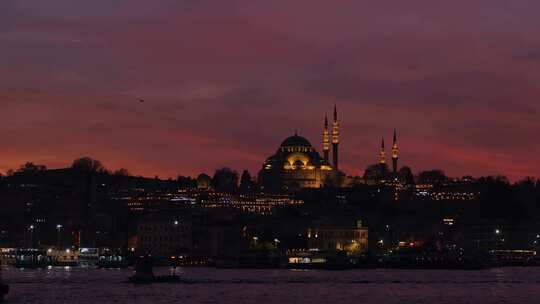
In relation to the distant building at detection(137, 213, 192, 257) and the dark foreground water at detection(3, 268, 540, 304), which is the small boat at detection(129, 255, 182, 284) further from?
the distant building at detection(137, 213, 192, 257)

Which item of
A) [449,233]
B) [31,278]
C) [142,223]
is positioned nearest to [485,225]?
[449,233]

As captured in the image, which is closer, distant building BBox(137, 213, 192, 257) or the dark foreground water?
the dark foreground water

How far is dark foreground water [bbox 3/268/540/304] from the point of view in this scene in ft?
233

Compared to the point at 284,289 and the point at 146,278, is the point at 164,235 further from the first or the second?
the point at 284,289

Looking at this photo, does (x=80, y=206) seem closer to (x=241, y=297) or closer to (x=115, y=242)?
(x=115, y=242)

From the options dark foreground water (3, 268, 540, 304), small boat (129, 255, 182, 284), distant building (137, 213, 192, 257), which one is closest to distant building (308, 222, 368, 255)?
distant building (137, 213, 192, 257)

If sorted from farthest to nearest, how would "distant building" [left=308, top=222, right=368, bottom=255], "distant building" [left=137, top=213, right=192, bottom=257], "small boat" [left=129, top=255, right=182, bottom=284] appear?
"distant building" [left=308, top=222, right=368, bottom=255] < "distant building" [left=137, top=213, right=192, bottom=257] < "small boat" [left=129, top=255, right=182, bottom=284]

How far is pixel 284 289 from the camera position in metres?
80.6

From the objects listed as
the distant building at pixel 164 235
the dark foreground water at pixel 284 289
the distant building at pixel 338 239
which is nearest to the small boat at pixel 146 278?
the dark foreground water at pixel 284 289

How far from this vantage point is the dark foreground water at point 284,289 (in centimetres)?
7094

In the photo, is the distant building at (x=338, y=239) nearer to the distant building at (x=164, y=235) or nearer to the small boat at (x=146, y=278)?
the distant building at (x=164, y=235)

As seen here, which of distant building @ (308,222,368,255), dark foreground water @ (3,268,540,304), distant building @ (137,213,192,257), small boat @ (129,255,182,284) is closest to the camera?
dark foreground water @ (3,268,540,304)

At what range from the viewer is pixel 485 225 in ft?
538

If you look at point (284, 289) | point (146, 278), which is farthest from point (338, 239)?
point (284, 289)
